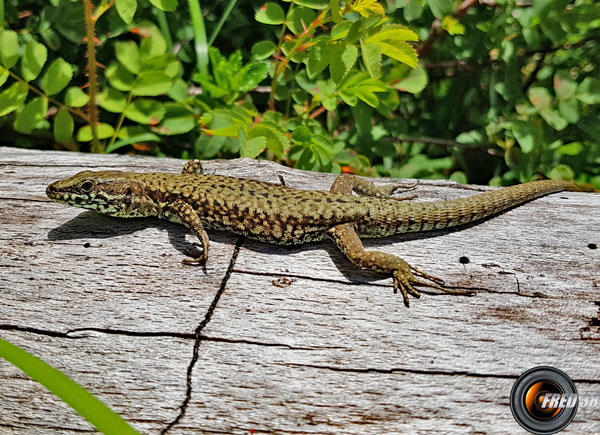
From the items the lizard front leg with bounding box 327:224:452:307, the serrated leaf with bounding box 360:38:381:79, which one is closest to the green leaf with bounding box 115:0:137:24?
the serrated leaf with bounding box 360:38:381:79

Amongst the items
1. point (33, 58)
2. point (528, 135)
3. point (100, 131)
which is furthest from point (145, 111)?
point (528, 135)

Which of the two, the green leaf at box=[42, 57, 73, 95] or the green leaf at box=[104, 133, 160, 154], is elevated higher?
the green leaf at box=[42, 57, 73, 95]

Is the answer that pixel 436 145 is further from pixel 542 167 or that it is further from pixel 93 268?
Result: pixel 93 268

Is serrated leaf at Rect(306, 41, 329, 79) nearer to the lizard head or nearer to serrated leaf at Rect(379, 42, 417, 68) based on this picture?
serrated leaf at Rect(379, 42, 417, 68)

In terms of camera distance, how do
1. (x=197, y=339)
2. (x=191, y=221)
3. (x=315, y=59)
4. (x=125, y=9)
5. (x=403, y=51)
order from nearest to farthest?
(x=197, y=339), (x=403, y=51), (x=191, y=221), (x=315, y=59), (x=125, y=9)

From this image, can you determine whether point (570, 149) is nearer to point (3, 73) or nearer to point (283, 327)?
point (283, 327)

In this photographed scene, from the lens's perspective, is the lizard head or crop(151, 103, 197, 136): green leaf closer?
the lizard head

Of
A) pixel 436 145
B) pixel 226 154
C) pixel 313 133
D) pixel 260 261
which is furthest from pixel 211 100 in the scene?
pixel 436 145
